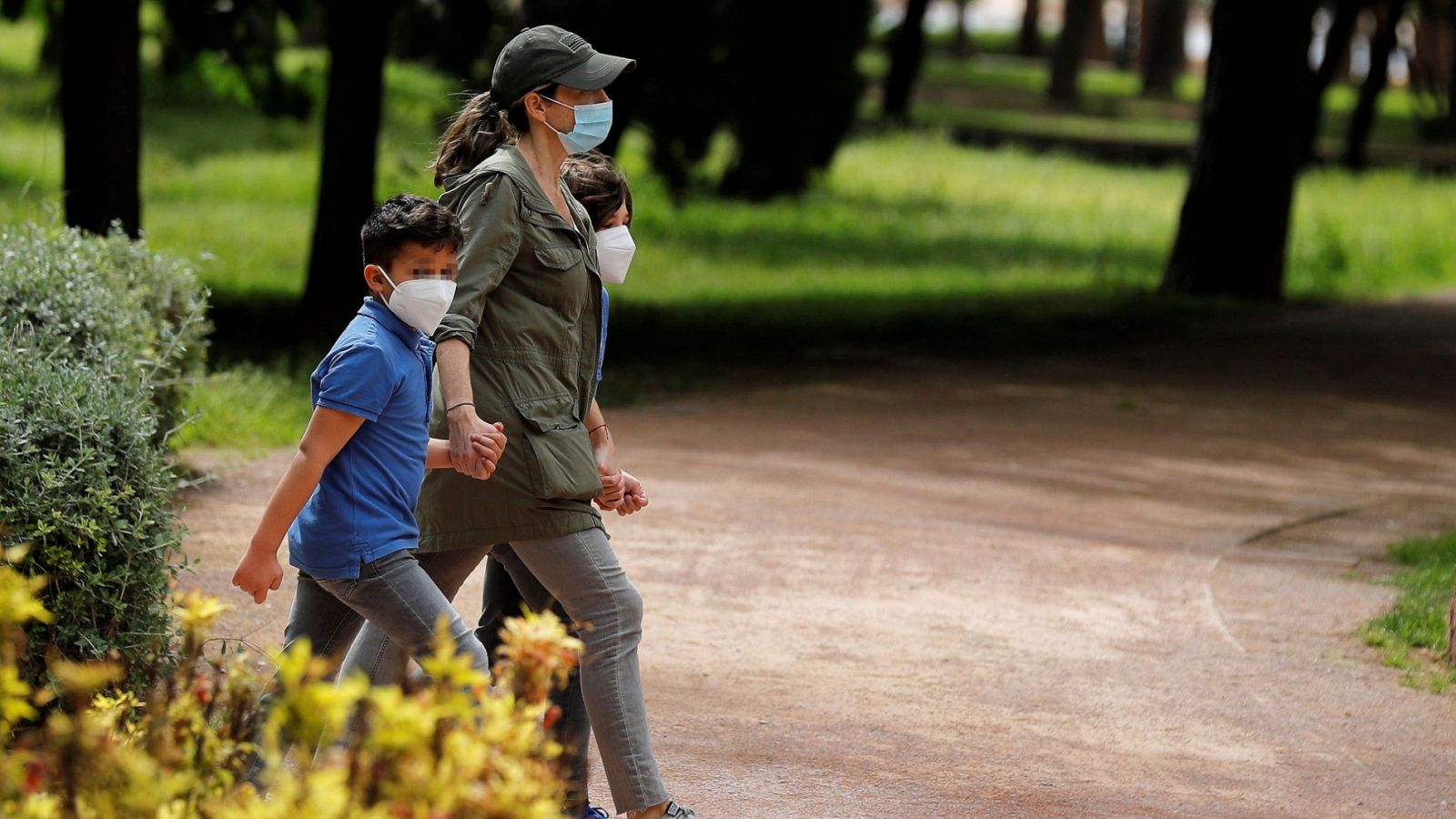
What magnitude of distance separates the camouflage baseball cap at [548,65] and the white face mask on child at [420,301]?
572 millimetres

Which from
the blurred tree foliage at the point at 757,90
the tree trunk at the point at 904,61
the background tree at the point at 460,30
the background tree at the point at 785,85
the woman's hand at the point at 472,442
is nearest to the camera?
the woman's hand at the point at 472,442

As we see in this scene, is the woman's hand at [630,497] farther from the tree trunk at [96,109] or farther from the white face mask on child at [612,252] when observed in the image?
the tree trunk at [96,109]

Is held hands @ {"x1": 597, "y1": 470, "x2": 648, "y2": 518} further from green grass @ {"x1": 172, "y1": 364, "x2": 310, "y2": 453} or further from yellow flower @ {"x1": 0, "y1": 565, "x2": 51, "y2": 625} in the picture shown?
green grass @ {"x1": 172, "y1": 364, "x2": 310, "y2": 453}

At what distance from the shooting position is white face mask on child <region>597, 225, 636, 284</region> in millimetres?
4422

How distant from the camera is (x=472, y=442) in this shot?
12.4 ft

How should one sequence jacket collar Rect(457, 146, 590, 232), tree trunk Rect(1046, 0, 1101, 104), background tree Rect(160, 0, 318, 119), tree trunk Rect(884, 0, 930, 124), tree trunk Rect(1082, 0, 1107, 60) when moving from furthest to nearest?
tree trunk Rect(1082, 0, 1107, 60) < tree trunk Rect(1046, 0, 1101, 104) < tree trunk Rect(884, 0, 930, 124) < background tree Rect(160, 0, 318, 119) < jacket collar Rect(457, 146, 590, 232)

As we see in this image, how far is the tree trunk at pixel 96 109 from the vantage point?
1108 centimetres

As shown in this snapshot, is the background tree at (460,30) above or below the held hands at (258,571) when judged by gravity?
above

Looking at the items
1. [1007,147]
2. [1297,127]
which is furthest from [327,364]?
[1007,147]

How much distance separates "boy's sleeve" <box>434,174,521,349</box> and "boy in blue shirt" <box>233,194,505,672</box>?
6 cm

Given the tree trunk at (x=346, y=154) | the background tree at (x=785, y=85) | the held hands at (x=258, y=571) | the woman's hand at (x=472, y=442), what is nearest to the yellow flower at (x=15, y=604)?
the held hands at (x=258, y=571)

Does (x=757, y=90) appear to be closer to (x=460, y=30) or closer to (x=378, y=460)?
(x=460, y=30)

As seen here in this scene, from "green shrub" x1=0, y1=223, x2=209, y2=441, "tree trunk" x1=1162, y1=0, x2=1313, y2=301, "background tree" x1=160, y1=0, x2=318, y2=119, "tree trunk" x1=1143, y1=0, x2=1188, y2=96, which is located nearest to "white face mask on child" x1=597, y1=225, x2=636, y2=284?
"green shrub" x1=0, y1=223, x2=209, y2=441

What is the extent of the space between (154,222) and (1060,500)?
14.4 m
